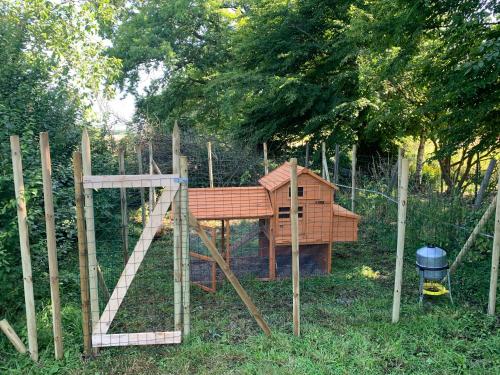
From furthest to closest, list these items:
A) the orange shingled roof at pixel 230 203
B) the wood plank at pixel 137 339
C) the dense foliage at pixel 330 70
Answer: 1. the dense foliage at pixel 330 70
2. the orange shingled roof at pixel 230 203
3. the wood plank at pixel 137 339

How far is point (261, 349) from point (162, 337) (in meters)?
1.06

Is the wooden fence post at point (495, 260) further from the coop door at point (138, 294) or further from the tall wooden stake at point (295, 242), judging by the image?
the coop door at point (138, 294)

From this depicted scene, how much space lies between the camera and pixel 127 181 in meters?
4.19

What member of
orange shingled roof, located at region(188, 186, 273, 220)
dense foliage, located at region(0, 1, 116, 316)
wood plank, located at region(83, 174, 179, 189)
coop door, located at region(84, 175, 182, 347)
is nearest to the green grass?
coop door, located at region(84, 175, 182, 347)

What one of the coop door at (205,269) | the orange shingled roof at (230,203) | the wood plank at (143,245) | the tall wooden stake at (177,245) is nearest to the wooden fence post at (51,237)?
the wood plank at (143,245)

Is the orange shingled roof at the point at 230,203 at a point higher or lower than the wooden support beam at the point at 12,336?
higher

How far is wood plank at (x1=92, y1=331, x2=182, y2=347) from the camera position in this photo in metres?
4.37

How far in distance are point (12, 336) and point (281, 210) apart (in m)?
3.97

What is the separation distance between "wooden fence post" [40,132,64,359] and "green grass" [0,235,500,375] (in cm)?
24

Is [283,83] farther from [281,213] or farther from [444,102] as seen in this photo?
[281,213]

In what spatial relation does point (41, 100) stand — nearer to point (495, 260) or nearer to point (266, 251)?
point (266, 251)

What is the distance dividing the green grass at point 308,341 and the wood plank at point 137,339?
11 cm

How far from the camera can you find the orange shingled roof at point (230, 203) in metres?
6.52

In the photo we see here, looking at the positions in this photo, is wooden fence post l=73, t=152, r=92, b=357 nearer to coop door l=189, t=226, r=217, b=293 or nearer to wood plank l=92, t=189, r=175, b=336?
wood plank l=92, t=189, r=175, b=336
